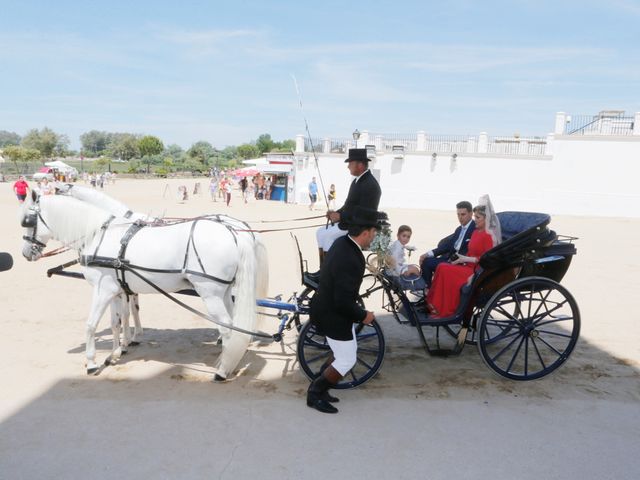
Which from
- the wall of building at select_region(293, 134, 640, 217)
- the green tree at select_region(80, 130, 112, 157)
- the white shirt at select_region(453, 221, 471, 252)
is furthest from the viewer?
the green tree at select_region(80, 130, 112, 157)

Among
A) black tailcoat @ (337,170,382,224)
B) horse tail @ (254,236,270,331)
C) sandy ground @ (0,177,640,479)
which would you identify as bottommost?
sandy ground @ (0,177,640,479)

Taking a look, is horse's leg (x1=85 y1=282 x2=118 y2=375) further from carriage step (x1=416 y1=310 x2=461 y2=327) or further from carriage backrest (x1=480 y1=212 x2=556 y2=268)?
carriage backrest (x1=480 y1=212 x2=556 y2=268)

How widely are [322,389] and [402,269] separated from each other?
1.80 meters

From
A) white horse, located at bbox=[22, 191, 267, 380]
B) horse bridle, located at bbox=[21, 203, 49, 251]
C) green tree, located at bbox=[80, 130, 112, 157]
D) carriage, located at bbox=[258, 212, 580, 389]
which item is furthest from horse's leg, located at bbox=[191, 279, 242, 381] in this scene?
green tree, located at bbox=[80, 130, 112, 157]

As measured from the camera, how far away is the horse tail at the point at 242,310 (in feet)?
15.2

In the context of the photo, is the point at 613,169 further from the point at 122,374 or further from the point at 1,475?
the point at 1,475

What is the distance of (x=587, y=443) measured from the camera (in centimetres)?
370

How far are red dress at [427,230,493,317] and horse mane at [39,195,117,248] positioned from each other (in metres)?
3.49

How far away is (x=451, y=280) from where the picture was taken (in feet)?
16.2

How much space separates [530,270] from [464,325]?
0.84 m

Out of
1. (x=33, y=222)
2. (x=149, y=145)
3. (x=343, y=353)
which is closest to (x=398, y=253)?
(x=343, y=353)

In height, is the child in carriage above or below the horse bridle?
below

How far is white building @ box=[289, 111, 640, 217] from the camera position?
2134 centimetres

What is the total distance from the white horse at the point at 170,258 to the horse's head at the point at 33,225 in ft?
0.03
